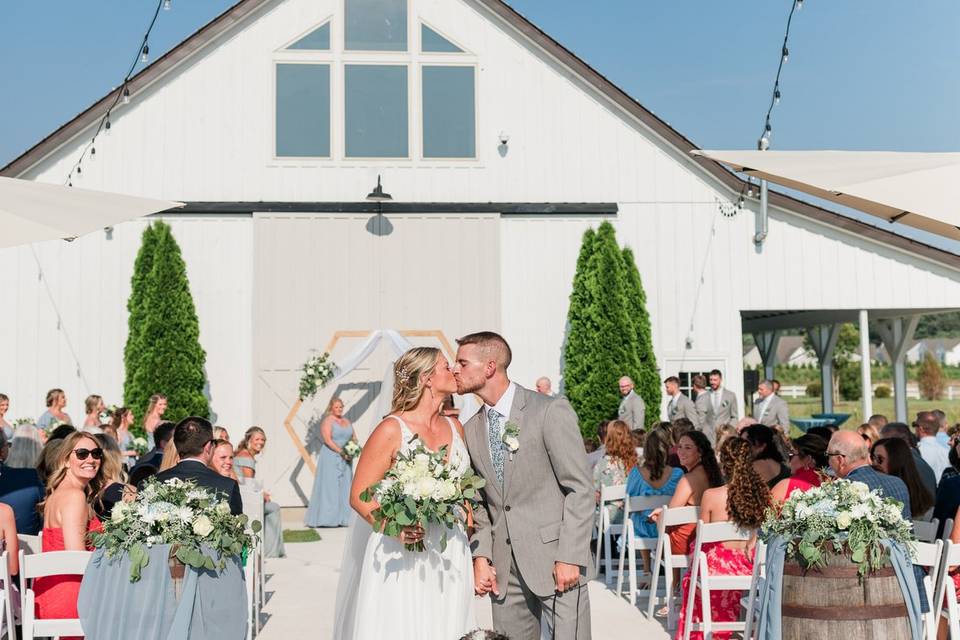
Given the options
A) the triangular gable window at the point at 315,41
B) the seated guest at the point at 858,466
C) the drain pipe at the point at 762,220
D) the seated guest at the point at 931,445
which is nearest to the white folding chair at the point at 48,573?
the seated guest at the point at 858,466

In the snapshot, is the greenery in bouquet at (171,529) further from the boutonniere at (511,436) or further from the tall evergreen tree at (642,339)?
the tall evergreen tree at (642,339)

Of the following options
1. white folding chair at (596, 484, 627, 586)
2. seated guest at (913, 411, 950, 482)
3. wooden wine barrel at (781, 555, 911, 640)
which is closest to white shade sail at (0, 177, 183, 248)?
wooden wine barrel at (781, 555, 911, 640)

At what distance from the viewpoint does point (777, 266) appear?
55.9ft

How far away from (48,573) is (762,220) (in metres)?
13.6

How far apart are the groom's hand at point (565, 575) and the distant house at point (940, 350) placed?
9720 centimetres

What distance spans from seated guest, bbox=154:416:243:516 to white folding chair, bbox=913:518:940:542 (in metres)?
4.41

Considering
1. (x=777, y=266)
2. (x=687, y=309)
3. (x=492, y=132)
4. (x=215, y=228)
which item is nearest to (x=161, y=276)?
(x=215, y=228)

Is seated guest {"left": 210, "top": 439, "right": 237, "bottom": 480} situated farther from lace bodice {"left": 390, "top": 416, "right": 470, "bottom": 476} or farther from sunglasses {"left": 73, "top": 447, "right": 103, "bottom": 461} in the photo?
lace bodice {"left": 390, "top": 416, "right": 470, "bottom": 476}

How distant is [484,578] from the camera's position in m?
4.83

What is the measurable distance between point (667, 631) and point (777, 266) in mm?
10412

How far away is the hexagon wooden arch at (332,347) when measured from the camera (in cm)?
1625

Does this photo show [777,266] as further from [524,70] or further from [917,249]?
[524,70]

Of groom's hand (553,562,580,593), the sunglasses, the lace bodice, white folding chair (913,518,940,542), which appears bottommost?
white folding chair (913,518,940,542)

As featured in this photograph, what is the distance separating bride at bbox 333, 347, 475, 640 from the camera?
16.5 feet
